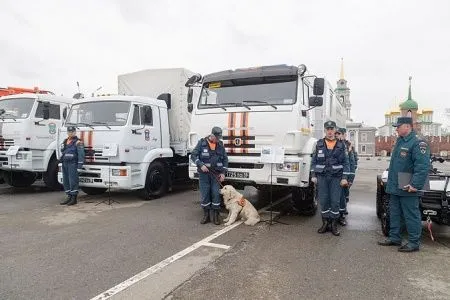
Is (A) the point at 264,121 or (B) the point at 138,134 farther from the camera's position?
(B) the point at 138,134

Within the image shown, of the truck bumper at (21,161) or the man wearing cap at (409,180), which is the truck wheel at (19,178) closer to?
the truck bumper at (21,161)

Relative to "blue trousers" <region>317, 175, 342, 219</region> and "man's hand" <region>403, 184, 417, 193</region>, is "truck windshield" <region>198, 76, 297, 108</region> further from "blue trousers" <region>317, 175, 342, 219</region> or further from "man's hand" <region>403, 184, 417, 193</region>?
"man's hand" <region>403, 184, 417, 193</region>

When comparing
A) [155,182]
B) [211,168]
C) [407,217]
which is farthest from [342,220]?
[155,182]

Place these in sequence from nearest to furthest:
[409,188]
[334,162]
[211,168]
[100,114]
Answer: [409,188] < [334,162] < [211,168] < [100,114]

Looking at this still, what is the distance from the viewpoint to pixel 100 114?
8062 millimetres

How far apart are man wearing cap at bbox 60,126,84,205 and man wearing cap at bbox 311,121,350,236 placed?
5016mm

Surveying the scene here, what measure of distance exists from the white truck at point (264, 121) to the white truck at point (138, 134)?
5.34 feet

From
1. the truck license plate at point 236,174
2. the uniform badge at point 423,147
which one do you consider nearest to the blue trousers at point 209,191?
the truck license plate at point 236,174

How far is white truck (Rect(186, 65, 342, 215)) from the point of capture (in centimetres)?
629

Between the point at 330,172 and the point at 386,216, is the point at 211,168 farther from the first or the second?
the point at 386,216

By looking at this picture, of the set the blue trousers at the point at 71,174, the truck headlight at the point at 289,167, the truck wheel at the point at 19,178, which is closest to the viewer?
the truck headlight at the point at 289,167

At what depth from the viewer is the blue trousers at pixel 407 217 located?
4.81m

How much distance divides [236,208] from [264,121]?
1645 mm

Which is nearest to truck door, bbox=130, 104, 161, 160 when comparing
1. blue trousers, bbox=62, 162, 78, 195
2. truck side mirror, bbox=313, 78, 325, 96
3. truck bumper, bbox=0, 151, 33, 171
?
blue trousers, bbox=62, 162, 78, 195
